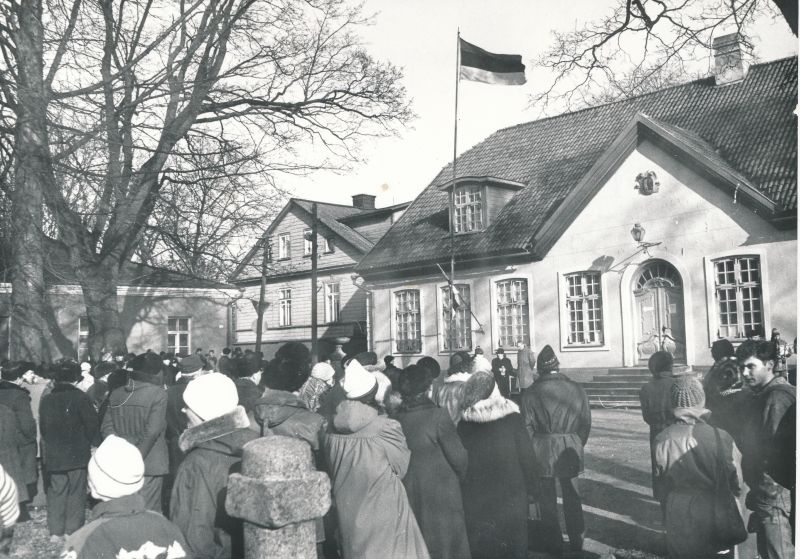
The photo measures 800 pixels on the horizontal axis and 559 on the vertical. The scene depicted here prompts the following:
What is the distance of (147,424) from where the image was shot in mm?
6559

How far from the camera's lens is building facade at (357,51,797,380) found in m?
17.2

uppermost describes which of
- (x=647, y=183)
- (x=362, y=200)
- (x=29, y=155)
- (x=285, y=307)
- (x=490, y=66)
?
(x=362, y=200)

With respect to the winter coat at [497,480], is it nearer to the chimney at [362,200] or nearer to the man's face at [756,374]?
the man's face at [756,374]

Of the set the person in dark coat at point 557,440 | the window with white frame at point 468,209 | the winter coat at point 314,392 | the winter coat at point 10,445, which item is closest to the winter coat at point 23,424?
the winter coat at point 10,445

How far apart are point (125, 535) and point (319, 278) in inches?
1272

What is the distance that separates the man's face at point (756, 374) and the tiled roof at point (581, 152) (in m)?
11.7

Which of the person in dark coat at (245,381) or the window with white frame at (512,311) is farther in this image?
the window with white frame at (512,311)

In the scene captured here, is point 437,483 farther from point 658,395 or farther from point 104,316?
point 104,316

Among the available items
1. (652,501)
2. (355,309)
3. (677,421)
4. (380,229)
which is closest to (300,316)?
(355,309)

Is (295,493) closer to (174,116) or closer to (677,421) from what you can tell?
(677,421)

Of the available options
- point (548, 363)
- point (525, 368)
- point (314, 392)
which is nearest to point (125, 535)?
point (548, 363)

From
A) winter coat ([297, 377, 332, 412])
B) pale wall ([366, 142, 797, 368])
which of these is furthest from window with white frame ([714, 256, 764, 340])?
winter coat ([297, 377, 332, 412])

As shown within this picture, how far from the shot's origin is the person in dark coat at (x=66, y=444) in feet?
23.8

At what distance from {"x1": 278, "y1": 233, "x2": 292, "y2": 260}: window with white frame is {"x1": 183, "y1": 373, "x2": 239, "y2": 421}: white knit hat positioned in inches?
1298
